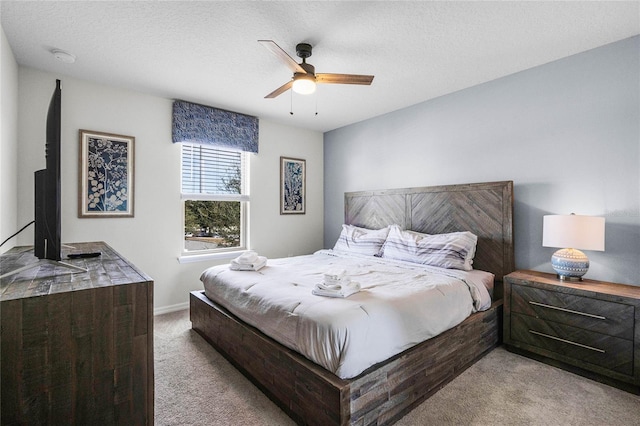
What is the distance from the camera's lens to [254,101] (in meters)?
3.80

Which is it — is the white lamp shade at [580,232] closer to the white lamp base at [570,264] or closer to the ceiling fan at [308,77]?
the white lamp base at [570,264]

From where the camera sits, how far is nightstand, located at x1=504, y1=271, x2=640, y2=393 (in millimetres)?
2094

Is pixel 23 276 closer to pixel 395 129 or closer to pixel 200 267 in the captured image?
pixel 200 267

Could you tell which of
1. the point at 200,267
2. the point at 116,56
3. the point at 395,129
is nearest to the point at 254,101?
the point at 116,56

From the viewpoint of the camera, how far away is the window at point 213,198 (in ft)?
13.2

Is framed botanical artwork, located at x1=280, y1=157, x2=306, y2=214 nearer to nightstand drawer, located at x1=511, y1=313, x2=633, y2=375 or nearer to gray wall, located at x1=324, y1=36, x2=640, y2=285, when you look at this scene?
gray wall, located at x1=324, y1=36, x2=640, y2=285

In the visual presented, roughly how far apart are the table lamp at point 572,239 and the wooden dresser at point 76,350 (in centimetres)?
292

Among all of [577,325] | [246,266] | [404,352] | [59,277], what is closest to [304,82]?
[246,266]

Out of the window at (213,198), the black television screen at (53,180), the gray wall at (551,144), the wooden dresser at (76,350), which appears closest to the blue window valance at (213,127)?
the window at (213,198)

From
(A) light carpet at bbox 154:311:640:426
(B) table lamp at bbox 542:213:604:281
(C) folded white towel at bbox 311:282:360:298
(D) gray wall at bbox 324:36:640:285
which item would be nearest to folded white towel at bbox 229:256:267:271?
(A) light carpet at bbox 154:311:640:426

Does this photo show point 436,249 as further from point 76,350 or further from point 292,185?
point 76,350

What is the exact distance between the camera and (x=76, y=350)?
1025mm

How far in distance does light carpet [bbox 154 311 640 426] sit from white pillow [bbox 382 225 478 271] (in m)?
0.89

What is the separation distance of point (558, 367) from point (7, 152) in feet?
16.2
